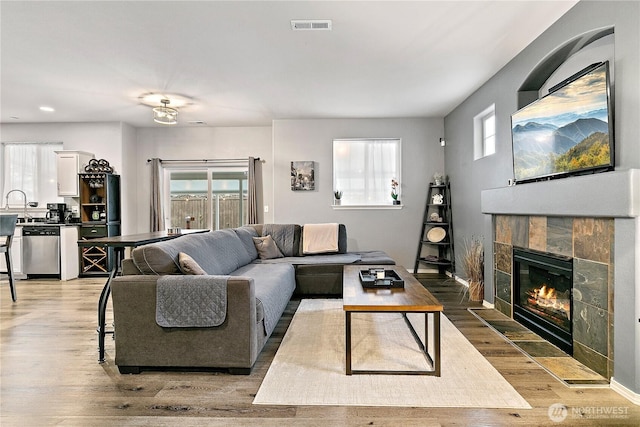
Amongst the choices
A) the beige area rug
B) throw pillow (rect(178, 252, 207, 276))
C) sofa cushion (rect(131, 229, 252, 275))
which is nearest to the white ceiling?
sofa cushion (rect(131, 229, 252, 275))

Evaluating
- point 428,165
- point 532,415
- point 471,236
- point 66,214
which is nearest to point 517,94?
point 471,236

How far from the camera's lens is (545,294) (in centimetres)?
304

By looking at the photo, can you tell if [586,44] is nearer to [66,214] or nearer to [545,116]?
[545,116]

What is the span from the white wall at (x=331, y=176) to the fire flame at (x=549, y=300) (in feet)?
9.81

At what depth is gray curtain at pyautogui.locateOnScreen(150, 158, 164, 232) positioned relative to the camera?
6613 millimetres

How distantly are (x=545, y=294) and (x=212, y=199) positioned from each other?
18.8 feet

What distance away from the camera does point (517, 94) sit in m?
3.62

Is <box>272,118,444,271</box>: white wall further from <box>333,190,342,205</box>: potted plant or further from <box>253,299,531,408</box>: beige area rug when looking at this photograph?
<box>253,299,531,408</box>: beige area rug

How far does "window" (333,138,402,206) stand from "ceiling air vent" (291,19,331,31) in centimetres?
329

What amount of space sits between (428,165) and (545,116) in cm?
326

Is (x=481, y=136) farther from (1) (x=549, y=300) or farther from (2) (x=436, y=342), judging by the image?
(2) (x=436, y=342)

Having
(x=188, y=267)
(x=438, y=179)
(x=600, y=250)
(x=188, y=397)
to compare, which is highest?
(x=438, y=179)

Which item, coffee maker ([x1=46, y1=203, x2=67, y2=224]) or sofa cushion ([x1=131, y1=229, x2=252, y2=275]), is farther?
coffee maker ([x1=46, y1=203, x2=67, y2=224])

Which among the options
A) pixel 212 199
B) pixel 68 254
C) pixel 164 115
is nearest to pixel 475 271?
→ pixel 164 115
